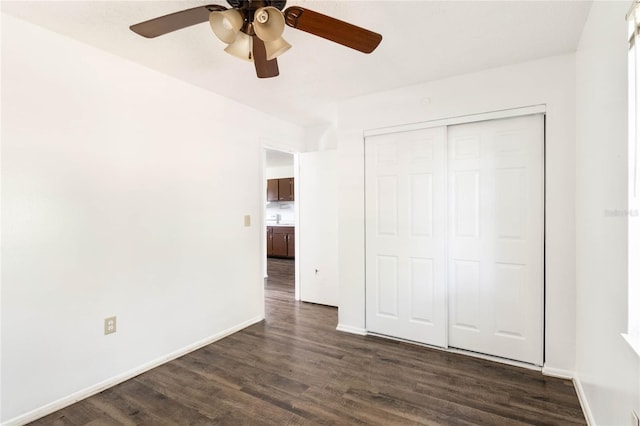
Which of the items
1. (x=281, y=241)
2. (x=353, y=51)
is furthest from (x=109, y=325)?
(x=281, y=241)

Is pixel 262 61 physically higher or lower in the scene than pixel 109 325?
higher

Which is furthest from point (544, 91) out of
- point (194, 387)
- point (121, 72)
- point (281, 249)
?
point (281, 249)

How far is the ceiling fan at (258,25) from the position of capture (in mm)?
1412

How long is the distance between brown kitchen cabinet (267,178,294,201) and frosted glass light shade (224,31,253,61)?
588cm

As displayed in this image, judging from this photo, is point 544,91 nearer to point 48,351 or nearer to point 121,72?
point 121,72

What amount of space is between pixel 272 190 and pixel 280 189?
0.83 ft

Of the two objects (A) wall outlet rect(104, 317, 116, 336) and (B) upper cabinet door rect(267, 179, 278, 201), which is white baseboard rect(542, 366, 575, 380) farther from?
(B) upper cabinet door rect(267, 179, 278, 201)

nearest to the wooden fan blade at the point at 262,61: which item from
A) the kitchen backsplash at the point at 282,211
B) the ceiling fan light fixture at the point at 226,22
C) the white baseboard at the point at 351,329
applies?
the ceiling fan light fixture at the point at 226,22

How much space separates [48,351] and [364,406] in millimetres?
2017

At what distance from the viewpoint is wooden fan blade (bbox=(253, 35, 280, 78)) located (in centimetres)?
170

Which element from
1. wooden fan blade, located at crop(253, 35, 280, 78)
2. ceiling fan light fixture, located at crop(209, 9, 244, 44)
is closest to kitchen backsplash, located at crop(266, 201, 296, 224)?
wooden fan blade, located at crop(253, 35, 280, 78)

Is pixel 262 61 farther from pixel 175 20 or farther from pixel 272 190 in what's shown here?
pixel 272 190

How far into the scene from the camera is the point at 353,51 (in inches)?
88.6

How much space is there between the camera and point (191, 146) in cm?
287
